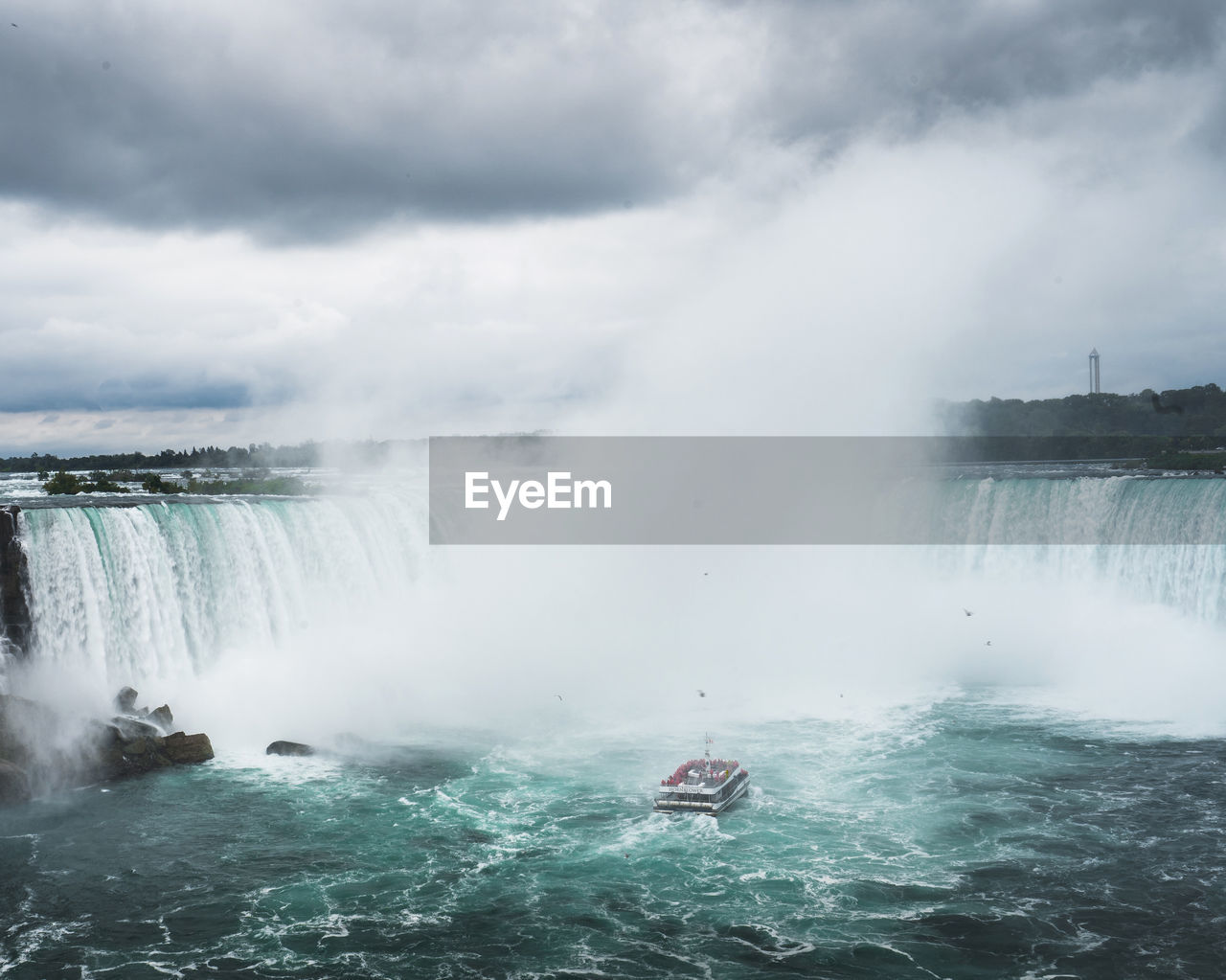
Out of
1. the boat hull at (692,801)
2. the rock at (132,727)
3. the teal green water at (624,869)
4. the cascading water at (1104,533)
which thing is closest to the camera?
the teal green water at (624,869)

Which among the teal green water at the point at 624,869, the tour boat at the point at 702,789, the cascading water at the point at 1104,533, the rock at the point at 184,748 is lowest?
the teal green water at the point at 624,869

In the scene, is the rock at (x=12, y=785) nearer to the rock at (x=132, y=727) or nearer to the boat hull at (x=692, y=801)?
the rock at (x=132, y=727)

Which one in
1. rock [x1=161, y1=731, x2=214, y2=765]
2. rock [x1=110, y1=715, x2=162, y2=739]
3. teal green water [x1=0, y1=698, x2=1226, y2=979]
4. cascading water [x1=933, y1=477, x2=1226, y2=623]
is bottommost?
teal green water [x1=0, y1=698, x2=1226, y2=979]

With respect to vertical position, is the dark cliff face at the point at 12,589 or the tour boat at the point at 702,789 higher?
the dark cliff face at the point at 12,589

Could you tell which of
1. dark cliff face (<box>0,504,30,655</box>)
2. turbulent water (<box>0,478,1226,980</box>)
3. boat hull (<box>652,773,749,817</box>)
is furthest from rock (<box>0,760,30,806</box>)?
boat hull (<box>652,773,749,817</box>)

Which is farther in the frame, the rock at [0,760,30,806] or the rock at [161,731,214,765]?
the rock at [161,731,214,765]

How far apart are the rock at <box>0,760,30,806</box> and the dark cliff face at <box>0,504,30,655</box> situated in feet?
13.4

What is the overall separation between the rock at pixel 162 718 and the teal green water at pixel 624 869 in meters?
2.23

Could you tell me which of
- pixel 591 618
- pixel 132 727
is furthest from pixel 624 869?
pixel 591 618

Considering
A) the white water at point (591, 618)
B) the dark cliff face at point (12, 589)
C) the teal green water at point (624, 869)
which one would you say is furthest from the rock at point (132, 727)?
the dark cliff face at point (12, 589)

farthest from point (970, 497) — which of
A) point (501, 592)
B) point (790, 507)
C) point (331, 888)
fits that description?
point (331, 888)

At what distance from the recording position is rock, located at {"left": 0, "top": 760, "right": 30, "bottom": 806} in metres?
25.2

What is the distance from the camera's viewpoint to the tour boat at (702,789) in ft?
82.2

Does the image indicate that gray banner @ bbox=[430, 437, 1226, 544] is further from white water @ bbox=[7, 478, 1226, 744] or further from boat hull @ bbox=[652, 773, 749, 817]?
boat hull @ bbox=[652, 773, 749, 817]
